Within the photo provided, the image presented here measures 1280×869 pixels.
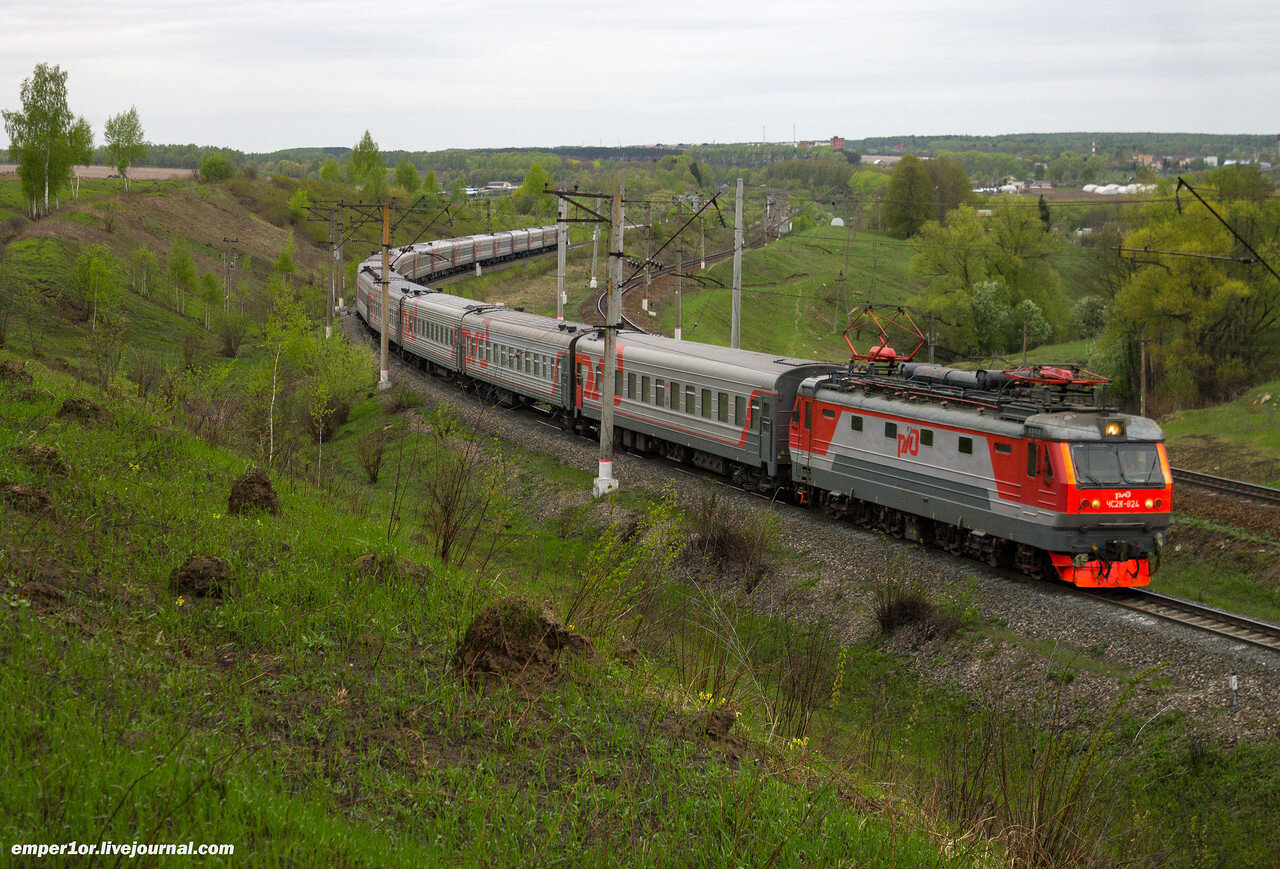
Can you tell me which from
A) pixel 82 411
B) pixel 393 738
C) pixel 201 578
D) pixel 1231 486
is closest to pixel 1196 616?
pixel 1231 486

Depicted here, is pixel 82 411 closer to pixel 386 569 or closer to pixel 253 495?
pixel 253 495

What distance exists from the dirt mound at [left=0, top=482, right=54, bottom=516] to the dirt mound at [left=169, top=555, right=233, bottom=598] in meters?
1.74

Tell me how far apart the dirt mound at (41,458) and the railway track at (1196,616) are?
14.5 m

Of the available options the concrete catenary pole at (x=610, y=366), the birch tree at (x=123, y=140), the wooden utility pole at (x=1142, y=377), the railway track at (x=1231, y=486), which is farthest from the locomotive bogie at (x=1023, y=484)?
the birch tree at (x=123, y=140)

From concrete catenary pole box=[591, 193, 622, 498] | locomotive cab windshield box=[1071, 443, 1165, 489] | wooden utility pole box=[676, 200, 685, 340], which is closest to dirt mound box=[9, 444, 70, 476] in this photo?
locomotive cab windshield box=[1071, 443, 1165, 489]

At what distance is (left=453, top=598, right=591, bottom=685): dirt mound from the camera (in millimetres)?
8469

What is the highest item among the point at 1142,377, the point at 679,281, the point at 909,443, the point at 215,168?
the point at 215,168

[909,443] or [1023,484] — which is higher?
[909,443]

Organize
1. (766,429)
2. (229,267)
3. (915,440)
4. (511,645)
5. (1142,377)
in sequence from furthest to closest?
(229,267)
(1142,377)
(766,429)
(915,440)
(511,645)

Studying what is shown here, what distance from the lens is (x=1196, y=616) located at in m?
15.7

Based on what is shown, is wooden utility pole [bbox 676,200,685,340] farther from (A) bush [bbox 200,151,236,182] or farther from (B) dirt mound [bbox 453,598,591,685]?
(A) bush [bbox 200,151,236,182]

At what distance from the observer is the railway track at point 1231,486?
84.2 ft

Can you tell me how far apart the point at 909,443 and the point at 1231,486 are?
12.7 meters

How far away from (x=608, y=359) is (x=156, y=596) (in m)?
17.2
